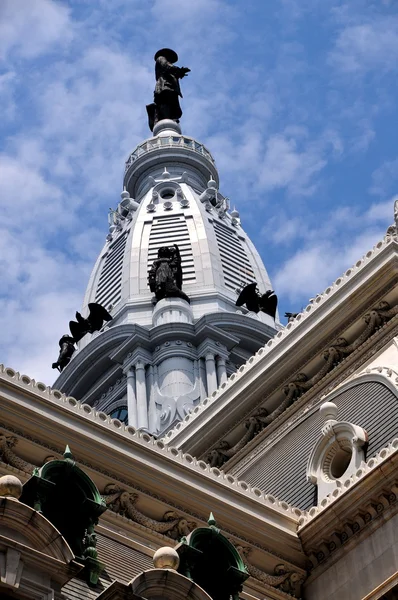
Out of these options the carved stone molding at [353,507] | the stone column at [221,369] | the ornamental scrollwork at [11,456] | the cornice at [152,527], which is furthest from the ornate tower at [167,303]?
the ornamental scrollwork at [11,456]

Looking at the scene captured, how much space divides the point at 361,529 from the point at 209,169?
58.6m

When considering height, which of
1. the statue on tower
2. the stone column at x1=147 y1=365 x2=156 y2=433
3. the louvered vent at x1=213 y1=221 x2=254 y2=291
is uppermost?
the statue on tower

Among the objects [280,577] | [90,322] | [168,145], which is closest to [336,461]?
[280,577]

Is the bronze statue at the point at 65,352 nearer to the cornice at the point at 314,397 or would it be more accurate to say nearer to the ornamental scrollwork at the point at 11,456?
the cornice at the point at 314,397

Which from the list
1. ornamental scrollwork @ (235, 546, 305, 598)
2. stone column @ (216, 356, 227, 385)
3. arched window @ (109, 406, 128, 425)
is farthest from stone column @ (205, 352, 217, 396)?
ornamental scrollwork @ (235, 546, 305, 598)

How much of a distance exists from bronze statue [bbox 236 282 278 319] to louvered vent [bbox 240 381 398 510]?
119 feet

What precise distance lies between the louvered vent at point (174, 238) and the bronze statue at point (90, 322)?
3364 mm

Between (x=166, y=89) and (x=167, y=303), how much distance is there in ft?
92.4

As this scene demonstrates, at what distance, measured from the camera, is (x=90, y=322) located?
76250 mm

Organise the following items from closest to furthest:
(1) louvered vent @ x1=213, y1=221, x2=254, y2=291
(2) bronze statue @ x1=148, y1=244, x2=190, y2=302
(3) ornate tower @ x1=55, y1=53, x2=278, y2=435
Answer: (3) ornate tower @ x1=55, y1=53, x2=278, y2=435, (2) bronze statue @ x1=148, y1=244, x2=190, y2=302, (1) louvered vent @ x1=213, y1=221, x2=254, y2=291

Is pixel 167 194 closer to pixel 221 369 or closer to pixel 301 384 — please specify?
pixel 221 369

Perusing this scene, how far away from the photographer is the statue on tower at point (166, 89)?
315 ft

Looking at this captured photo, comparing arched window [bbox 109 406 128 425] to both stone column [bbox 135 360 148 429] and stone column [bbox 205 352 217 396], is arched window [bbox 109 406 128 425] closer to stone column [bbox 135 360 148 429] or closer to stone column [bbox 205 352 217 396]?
stone column [bbox 135 360 148 429]

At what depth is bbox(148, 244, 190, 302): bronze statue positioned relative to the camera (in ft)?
238
